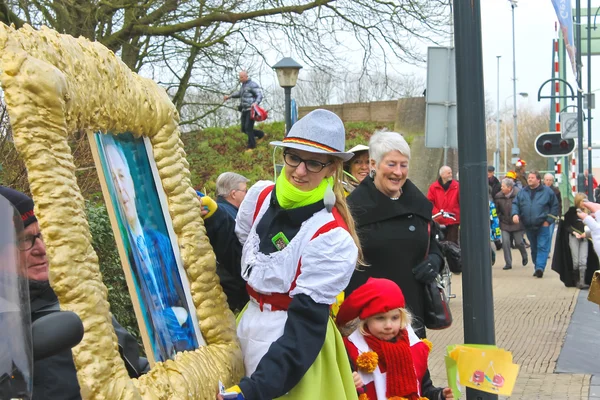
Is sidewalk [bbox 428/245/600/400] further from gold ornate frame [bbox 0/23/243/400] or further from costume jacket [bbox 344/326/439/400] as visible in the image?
gold ornate frame [bbox 0/23/243/400]

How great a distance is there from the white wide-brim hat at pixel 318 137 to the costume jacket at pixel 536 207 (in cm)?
1380

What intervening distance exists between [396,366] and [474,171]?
1.07m

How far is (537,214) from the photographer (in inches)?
651

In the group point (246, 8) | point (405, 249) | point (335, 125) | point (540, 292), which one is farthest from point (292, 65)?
point (335, 125)

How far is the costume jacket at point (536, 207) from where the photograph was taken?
16.5m

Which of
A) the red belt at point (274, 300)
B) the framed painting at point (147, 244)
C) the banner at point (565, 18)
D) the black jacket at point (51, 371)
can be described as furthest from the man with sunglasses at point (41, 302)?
the banner at point (565, 18)

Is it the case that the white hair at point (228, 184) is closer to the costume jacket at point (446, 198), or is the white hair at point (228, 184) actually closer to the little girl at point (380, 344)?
the little girl at point (380, 344)

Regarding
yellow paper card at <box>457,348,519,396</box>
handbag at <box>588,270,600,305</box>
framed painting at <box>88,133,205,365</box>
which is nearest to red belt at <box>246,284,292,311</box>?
framed painting at <box>88,133,205,365</box>

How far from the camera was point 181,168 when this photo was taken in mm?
2789

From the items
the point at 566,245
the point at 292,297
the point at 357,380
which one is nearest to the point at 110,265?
the point at 357,380

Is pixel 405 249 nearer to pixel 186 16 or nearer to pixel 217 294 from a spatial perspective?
pixel 217 294

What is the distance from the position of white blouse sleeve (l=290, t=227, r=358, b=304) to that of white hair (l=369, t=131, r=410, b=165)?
1.54 meters

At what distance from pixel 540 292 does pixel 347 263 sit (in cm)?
1182

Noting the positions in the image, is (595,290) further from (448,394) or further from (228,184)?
(228,184)
